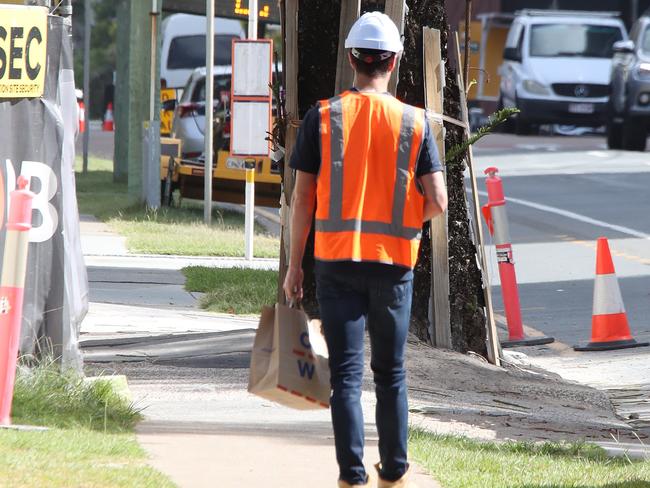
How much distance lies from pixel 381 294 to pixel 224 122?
50.8ft

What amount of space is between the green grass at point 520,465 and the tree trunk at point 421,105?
2.55m

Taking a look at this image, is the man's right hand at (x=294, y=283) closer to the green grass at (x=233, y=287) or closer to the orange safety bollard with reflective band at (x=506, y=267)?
the orange safety bollard with reflective band at (x=506, y=267)

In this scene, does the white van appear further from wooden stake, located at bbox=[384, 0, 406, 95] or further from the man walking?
the man walking

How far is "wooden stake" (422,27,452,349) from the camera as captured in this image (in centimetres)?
968

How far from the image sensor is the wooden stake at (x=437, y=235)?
968 cm

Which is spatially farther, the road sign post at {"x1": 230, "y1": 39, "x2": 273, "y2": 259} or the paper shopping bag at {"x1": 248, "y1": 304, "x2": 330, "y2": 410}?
the road sign post at {"x1": 230, "y1": 39, "x2": 273, "y2": 259}

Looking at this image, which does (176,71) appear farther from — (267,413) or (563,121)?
(267,413)

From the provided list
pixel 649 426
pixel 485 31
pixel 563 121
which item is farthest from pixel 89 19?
pixel 649 426

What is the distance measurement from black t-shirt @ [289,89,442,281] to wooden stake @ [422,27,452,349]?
385 cm

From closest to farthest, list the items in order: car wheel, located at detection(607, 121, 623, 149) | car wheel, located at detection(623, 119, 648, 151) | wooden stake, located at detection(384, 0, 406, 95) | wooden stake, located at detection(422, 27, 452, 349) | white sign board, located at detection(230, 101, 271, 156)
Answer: wooden stake, located at detection(384, 0, 406, 95), wooden stake, located at detection(422, 27, 452, 349), white sign board, located at detection(230, 101, 271, 156), car wheel, located at detection(623, 119, 648, 151), car wheel, located at detection(607, 121, 623, 149)

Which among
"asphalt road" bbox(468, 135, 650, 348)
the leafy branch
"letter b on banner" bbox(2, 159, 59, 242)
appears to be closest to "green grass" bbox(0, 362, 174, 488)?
"letter b on banner" bbox(2, 159, 59, 242)

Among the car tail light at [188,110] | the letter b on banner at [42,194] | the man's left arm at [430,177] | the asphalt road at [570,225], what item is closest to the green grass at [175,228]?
the car tail light at [188,110]

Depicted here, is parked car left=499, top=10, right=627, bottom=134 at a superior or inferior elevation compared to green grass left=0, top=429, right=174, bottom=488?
superior

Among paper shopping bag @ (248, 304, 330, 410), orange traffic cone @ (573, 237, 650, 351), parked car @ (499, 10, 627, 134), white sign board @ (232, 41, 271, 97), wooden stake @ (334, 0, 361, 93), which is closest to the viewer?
paper shopping bag @ (248, 304, 330, 410)
